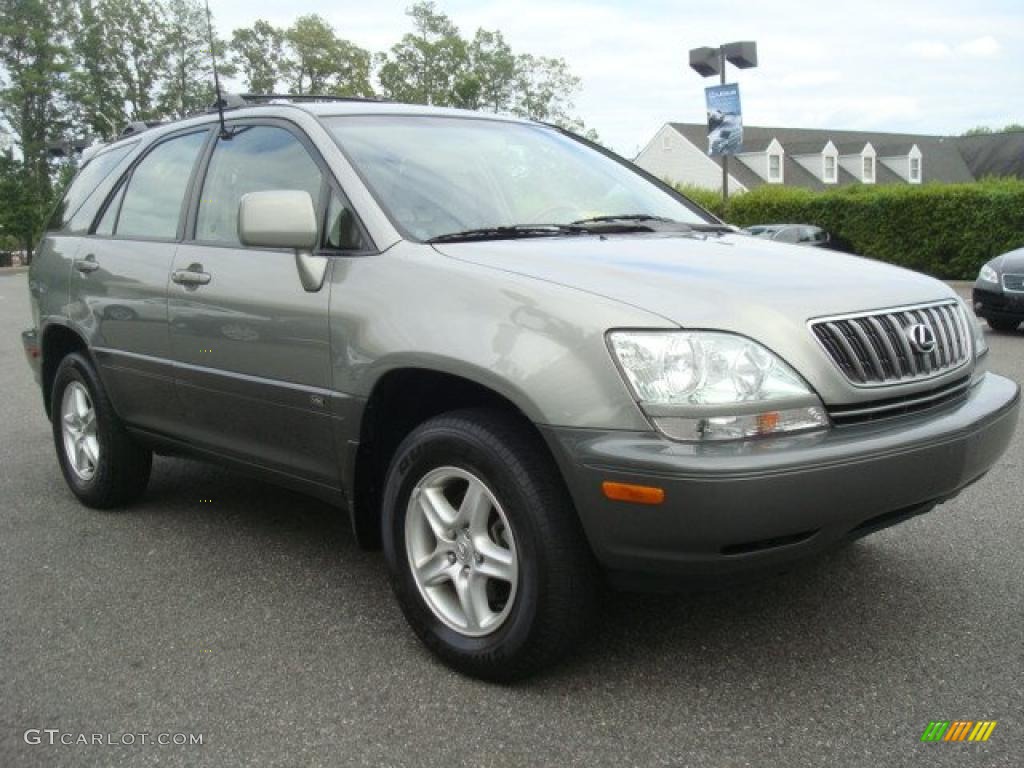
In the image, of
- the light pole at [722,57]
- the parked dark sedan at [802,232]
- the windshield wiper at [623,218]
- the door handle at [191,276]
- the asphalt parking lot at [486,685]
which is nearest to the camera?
the asphalt parking lot at [486,685]

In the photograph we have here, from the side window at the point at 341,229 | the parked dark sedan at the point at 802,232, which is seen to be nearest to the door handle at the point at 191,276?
the side window at the point at 341,229

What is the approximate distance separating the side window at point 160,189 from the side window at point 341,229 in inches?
41.7

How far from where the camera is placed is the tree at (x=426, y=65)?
2507 inches

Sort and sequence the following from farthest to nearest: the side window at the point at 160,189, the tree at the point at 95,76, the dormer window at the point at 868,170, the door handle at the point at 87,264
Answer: the tree at the point at 95,76
the dormer window at the point at 868,170
the door handle at the point at 87,264
the side window at the point at 160,189

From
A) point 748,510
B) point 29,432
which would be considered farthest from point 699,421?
point 29,432

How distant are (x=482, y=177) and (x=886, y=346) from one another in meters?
1.58

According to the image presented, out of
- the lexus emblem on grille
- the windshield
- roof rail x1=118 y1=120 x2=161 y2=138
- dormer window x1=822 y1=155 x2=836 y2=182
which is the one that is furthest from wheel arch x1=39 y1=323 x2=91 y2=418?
dormer window x1=822 y1=155 x2=836 y2=182

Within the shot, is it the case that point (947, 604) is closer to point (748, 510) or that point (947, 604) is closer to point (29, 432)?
point (748, 510)

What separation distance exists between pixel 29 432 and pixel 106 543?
299 cm

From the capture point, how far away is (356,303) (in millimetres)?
3268

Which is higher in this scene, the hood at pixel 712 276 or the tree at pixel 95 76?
the tree at pixel 95 76

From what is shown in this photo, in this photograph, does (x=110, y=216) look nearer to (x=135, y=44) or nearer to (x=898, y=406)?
(x=898, y=406)

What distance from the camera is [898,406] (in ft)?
9.30

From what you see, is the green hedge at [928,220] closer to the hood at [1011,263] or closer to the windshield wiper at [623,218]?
the hood at [1011,263]
